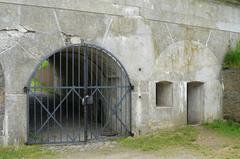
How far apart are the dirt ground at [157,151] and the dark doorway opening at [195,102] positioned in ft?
5.09

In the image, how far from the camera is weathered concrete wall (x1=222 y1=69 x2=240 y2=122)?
805cm

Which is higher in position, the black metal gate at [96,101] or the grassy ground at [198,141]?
A: the black metal gate at [96,101]

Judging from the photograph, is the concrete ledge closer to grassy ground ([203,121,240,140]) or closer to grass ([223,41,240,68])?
grass ([223,41,240,68])

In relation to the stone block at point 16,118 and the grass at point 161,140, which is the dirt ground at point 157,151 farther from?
the stone block at point 16,118

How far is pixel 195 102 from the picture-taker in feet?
26.9

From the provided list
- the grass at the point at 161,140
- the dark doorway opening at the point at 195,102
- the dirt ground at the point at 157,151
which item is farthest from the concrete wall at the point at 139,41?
the dirt ground at the point at 157,151

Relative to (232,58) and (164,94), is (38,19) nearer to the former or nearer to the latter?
(164,94)

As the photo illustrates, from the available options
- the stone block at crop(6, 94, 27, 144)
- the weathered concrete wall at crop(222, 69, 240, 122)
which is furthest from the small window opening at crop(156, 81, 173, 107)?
the stone block at crop(6, 94, 27, 144)

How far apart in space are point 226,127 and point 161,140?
6.46 feet

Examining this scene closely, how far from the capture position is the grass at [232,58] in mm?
8148

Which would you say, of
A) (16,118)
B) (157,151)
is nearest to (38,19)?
(16,118)

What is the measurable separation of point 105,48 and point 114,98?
1.22m

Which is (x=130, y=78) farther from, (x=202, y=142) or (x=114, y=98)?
(x=202, y=142)

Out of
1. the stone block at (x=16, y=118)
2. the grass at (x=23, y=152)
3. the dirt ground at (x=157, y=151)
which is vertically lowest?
the dirt ground at (x=157, y=151)
